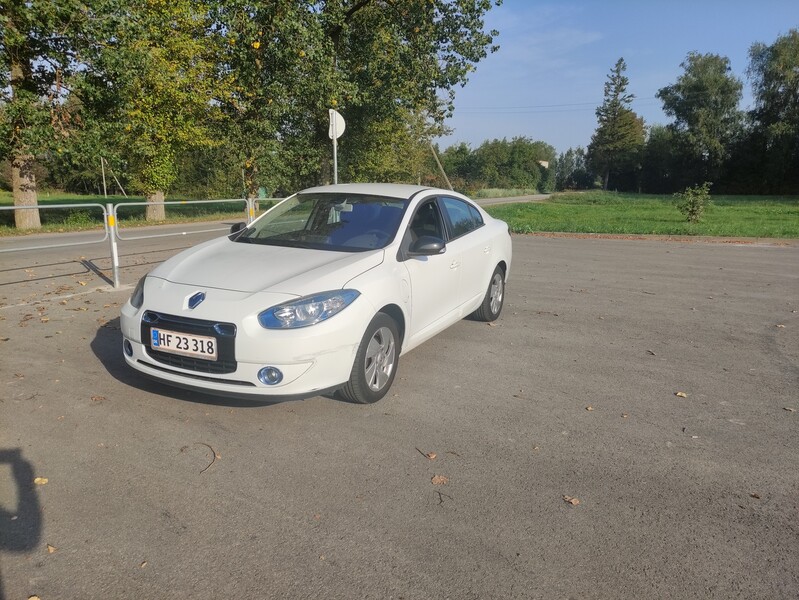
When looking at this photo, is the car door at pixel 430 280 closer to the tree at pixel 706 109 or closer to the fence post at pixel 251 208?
the fence post at pixel 251 208

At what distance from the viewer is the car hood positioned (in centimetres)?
406

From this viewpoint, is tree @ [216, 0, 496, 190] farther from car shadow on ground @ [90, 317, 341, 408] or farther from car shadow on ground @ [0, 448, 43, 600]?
car shadow on ground @ [0, 448, 43, 600]

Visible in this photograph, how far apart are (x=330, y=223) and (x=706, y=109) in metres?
70.8

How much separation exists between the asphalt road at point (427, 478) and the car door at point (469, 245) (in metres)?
0.60

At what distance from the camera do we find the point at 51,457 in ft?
11.4

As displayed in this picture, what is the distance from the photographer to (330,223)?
529cm

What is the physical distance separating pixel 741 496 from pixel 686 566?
0.84 meters

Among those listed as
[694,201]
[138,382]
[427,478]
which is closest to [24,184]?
[138,382]

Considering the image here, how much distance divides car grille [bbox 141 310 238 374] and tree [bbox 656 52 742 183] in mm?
71133

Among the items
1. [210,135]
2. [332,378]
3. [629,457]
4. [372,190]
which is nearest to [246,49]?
[210,135]

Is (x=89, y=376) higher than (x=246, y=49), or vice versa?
(x=246, y=49)

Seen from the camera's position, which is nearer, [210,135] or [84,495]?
[84,495]

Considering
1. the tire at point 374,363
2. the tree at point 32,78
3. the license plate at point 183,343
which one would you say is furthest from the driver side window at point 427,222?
the tree at point 32,78

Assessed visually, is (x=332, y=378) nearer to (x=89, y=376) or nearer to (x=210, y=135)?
(x=89, y=376)
